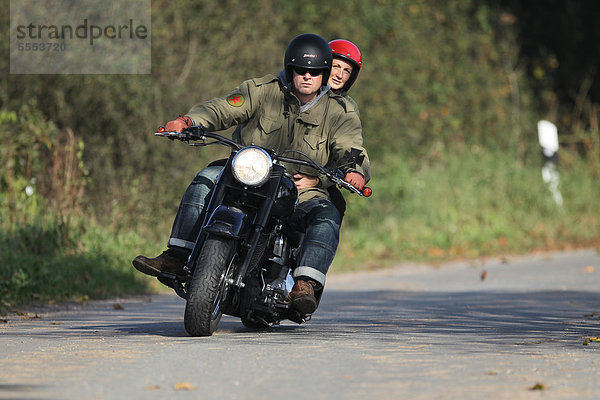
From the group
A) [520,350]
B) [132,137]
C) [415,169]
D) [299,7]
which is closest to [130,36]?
[132,137]

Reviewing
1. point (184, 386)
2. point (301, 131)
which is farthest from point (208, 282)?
point (184, 386)

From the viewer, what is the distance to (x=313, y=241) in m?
7.59

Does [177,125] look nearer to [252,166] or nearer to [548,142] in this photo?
[252,166]

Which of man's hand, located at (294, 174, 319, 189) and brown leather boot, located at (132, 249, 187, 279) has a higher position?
man's hand, located at (294, 174, 319, 189)

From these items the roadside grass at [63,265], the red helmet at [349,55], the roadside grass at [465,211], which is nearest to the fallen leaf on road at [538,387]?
the red helmet at [349,55]

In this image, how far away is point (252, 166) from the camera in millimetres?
7156

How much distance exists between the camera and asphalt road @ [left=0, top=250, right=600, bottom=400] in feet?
17.3

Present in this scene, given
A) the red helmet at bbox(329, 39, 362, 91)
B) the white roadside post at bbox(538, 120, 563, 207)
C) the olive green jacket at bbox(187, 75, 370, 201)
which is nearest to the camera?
the olive green jacket at bbox(187, 75, 370, 201)

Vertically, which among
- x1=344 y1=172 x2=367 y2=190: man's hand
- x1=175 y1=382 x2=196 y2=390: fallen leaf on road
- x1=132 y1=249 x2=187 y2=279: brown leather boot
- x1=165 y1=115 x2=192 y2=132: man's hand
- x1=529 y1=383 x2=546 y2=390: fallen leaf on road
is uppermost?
x1=165 y1=115 x2=192 y2=132: man's hand

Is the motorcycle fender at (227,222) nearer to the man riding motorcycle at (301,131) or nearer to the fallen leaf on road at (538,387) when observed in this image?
the man riding motorcycle at (301,131)

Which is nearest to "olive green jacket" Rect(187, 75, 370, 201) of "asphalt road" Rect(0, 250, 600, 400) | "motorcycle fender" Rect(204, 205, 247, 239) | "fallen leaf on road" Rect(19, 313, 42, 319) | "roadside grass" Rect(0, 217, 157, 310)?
"motorcycle fender" Rect(204, 205, 247, 239)

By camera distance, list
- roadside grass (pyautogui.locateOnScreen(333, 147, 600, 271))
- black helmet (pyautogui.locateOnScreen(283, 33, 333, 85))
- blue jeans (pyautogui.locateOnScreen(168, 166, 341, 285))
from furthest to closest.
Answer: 1. roadside grass (pyautogui.locateOnScreen(333, 147, 600, 271))
2. black helmet (pyautogui.locateOnScreen(283, 33, 333, 85))
3. blue jeans (pyautogui.locateOnScreen(168, 166, 341, 285))

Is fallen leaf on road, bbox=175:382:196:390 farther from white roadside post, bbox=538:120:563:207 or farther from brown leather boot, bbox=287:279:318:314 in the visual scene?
white roadside post, bbox=538:120:563:207

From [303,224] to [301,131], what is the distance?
62cm
